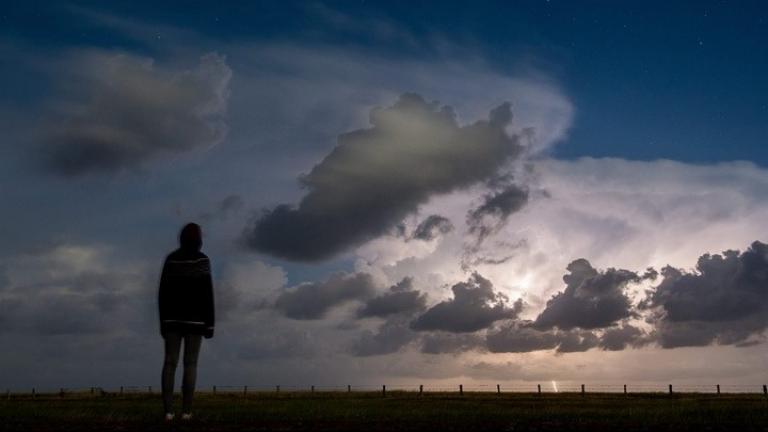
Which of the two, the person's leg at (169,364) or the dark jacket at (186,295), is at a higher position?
the dark jacket at (186,295)

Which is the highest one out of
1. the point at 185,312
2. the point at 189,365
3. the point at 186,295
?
the point at 186,295

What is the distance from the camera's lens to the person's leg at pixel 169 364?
857 cm

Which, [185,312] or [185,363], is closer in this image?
[185,312]

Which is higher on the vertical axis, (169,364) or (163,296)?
(163,296)

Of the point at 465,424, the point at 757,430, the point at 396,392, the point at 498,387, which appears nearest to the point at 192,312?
the point at 465,424

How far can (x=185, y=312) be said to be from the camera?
8.62 meters

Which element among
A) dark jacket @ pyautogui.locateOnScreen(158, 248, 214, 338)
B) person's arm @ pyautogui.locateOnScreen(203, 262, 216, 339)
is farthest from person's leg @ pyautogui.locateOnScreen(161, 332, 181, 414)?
person's arm @ pyautogui.locateOnScreen(203, 262, 216, 339)

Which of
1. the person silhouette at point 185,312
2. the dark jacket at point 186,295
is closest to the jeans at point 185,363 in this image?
the person silhouette at point 185,312

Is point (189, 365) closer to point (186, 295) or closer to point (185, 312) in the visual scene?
point (185, 312)

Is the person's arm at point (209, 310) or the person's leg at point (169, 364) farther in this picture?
the person's arm at point (209, 310)

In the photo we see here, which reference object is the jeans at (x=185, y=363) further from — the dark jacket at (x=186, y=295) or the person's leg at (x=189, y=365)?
the dark jacket at (x=186, y=295)

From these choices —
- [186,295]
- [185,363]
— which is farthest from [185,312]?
[185,363]

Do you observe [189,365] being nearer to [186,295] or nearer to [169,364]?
[169,364]

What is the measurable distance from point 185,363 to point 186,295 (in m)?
0.85
